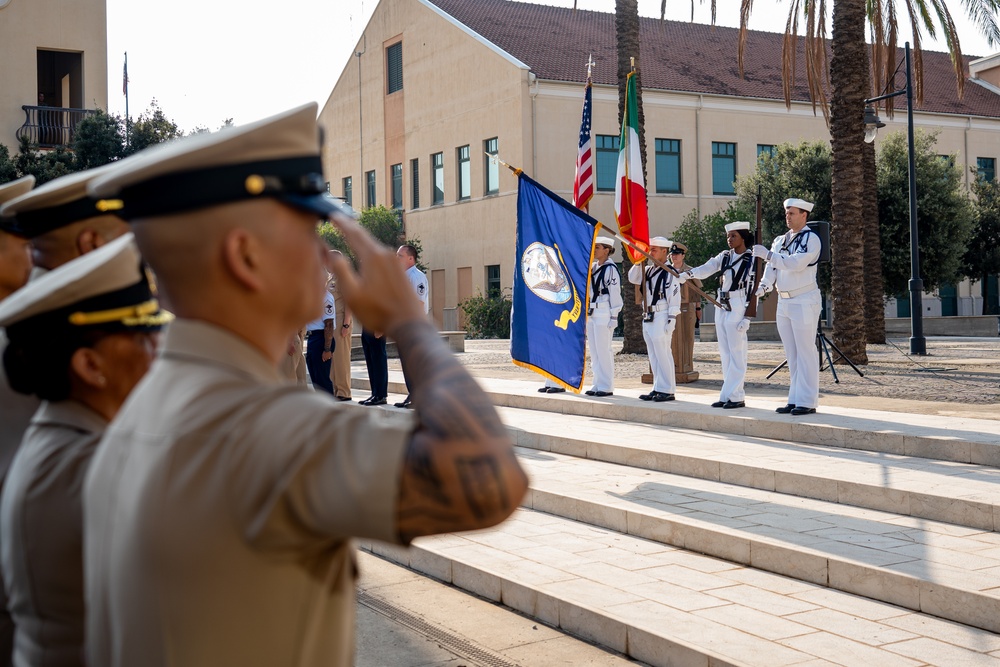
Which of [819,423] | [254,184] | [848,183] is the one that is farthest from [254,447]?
[848,183]

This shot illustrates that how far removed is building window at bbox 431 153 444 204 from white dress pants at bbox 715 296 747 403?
31482mm

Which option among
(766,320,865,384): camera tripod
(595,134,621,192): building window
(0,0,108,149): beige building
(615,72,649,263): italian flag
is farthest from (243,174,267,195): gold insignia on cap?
(595,134,621,192): building window

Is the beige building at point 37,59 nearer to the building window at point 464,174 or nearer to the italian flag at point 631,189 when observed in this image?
the italian flag at point 631,189

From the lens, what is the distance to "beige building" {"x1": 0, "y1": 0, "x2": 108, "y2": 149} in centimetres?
2508

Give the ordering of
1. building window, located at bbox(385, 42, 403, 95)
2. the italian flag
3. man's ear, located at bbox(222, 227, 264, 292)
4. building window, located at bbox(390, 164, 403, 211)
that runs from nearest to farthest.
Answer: man's ear, located at bbox(222, 227, 264, 292) < the italian flag < building window, located at bbox(385, 42, 403, 95) < building window, located at bbox(390, 164, 403, 211)

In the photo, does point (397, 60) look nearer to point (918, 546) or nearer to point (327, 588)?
point (918, 546)

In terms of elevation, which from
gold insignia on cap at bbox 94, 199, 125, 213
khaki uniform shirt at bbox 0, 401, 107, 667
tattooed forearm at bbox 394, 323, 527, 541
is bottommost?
khaki uniform shirt at bbox 0, 401, 107, 667

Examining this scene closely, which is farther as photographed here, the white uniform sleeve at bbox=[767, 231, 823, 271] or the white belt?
the white belt

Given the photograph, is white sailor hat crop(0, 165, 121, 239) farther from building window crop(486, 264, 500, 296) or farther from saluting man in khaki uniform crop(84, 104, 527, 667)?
building window crop(486, 264, 500, 296)

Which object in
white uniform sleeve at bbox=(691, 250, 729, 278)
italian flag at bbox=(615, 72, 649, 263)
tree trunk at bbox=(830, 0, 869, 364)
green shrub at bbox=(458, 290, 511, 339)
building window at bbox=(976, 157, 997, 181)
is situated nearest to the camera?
white uniform sleeve at bbox=(691, 250, 729, 278)

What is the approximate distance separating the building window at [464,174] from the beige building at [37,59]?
59.5 ft

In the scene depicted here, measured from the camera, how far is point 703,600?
6.01 meters

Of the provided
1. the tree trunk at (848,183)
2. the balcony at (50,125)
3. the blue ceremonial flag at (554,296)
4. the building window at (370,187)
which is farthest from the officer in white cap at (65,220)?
the building window at (370,187)

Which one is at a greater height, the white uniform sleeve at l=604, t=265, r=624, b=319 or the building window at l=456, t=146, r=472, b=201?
the building window at l=456, t=146, r=472, b=201
